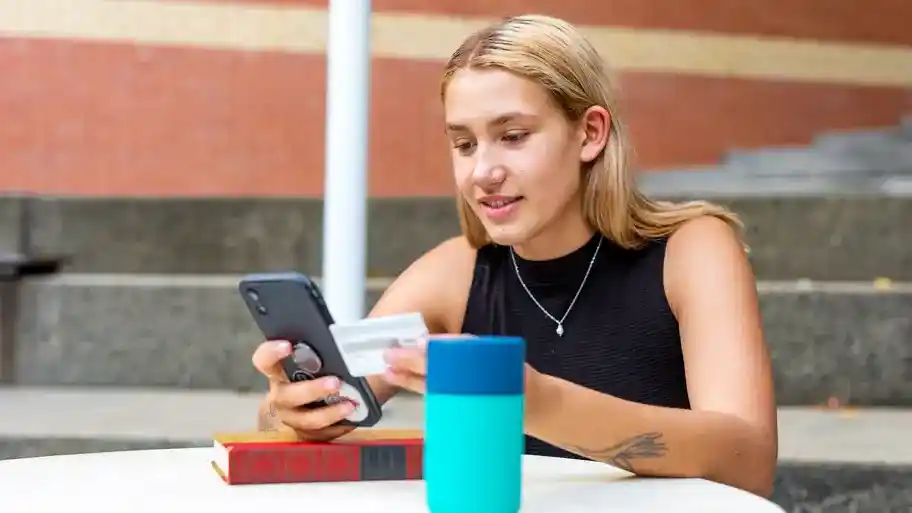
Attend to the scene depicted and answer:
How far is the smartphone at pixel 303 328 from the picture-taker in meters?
1.15

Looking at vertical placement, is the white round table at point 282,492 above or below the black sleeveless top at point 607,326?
below

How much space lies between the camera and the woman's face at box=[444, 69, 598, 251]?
4.41 feet

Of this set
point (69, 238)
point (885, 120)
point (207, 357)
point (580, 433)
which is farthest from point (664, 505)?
point (885, 120)

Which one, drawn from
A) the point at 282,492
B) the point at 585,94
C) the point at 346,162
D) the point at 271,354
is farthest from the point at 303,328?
the point at 346,162

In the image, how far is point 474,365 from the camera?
0.90 metres

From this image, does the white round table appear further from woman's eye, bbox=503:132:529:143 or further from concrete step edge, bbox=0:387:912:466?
concrete step edge, bbox=0:387:912:466

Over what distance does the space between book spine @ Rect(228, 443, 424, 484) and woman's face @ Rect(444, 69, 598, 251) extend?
0.33 m

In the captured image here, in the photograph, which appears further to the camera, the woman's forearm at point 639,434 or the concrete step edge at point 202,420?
the concrete step edge at point 202,420

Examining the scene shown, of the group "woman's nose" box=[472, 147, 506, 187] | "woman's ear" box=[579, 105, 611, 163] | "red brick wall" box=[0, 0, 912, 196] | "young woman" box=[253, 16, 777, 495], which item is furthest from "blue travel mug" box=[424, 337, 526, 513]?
"red brick wall" box=[0, 0, 912, 196]

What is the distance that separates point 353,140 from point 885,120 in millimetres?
3509

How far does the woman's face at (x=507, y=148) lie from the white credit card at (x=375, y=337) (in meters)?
0.36

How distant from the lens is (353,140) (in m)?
2.21

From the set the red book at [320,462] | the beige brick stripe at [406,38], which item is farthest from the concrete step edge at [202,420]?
the beige brick stripe at [406,38]

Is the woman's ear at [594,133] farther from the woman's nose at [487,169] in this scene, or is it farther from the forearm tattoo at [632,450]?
the forearm tattoo at [632,450]
